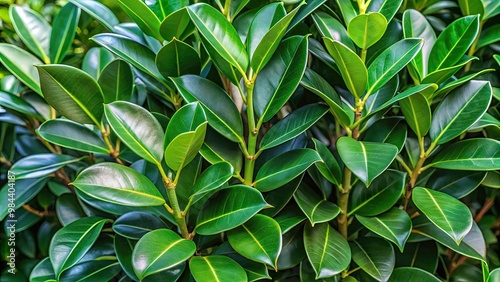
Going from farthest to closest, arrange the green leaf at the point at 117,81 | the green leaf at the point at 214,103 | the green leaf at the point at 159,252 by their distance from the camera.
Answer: the green leaf at the point at 117,81 → the green leaf at the point at 214,103 → the green leaf at the point at 159,252

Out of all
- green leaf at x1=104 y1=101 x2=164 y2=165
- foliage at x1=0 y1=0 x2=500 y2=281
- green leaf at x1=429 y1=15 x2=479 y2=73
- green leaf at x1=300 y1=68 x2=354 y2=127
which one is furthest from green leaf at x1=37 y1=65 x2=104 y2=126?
green leaf at x1=429 y1=15 x2=479 y2=73

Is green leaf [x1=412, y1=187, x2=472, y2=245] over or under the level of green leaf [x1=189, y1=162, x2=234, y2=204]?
under

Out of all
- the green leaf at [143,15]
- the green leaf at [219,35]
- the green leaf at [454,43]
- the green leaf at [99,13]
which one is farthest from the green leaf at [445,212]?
the green leaf at [99,13]

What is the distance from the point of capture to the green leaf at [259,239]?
55 centimetres

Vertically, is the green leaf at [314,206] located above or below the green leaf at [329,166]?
below

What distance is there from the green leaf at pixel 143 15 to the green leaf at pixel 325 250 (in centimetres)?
39

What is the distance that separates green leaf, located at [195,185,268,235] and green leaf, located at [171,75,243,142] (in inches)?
3.6

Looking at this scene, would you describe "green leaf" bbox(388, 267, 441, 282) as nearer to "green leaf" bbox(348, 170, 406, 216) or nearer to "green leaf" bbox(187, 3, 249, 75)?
"green leaf" bbox(348, 170, 406, 216)

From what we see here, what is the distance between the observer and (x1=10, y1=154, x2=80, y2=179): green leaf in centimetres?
79

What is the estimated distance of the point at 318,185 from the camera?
0.73 metres

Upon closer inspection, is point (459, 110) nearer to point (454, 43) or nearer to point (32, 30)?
point (454, 43)

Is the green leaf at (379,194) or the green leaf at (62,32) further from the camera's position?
the green leaf at (62,32)

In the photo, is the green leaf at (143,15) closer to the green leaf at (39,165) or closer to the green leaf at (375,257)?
the green leaf at (39,165)

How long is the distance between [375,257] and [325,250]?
11 centimetres
